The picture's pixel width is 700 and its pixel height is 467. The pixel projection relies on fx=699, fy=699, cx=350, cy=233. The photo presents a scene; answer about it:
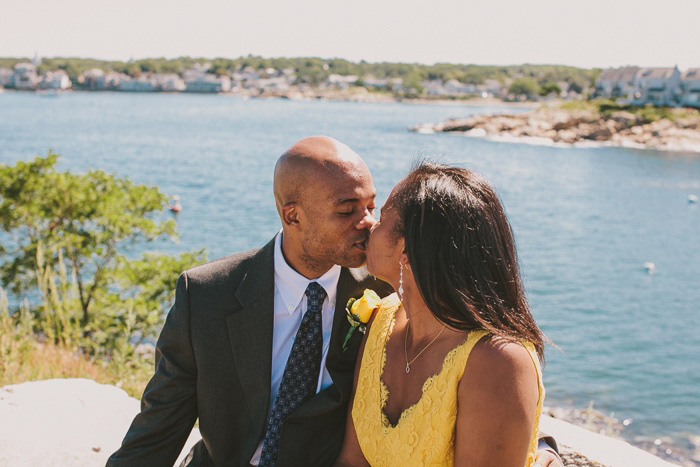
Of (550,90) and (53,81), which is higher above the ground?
(550,90)

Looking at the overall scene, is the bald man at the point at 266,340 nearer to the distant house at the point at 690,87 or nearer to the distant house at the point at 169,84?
the distant house at the point at 690,87

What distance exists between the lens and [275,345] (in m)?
2.99

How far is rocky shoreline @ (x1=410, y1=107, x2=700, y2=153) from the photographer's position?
204 ft

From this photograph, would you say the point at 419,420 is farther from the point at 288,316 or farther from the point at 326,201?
the point at 326,201

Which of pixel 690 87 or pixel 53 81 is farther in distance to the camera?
pixel 53 81

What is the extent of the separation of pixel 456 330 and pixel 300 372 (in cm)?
78

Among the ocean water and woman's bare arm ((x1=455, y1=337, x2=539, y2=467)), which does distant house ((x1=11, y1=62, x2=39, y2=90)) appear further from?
woman's bare arm ((x1=455, y1=337, x2=539, y2=467))

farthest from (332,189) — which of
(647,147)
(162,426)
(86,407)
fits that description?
(647,147)

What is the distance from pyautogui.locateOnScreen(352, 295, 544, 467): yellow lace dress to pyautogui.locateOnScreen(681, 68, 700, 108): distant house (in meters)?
90.6

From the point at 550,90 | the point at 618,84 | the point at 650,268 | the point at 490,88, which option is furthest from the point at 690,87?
the point at 490,88

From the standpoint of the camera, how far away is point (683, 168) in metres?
48.0

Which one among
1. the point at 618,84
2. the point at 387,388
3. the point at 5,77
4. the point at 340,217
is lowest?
the point at 5,77

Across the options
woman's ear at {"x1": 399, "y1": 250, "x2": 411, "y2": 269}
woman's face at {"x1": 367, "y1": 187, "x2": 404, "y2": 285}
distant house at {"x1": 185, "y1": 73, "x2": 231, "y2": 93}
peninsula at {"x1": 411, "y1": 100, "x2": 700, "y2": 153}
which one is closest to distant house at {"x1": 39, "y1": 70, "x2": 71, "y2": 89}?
distant house at {"x1": 185, "y1": 73, "x2": 231, "y2": 93}

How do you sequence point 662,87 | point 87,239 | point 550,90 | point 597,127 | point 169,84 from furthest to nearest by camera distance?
1. point 169,84
2. point 550,90
3. point 662,87
4. point 597,127
5. point 87,239
